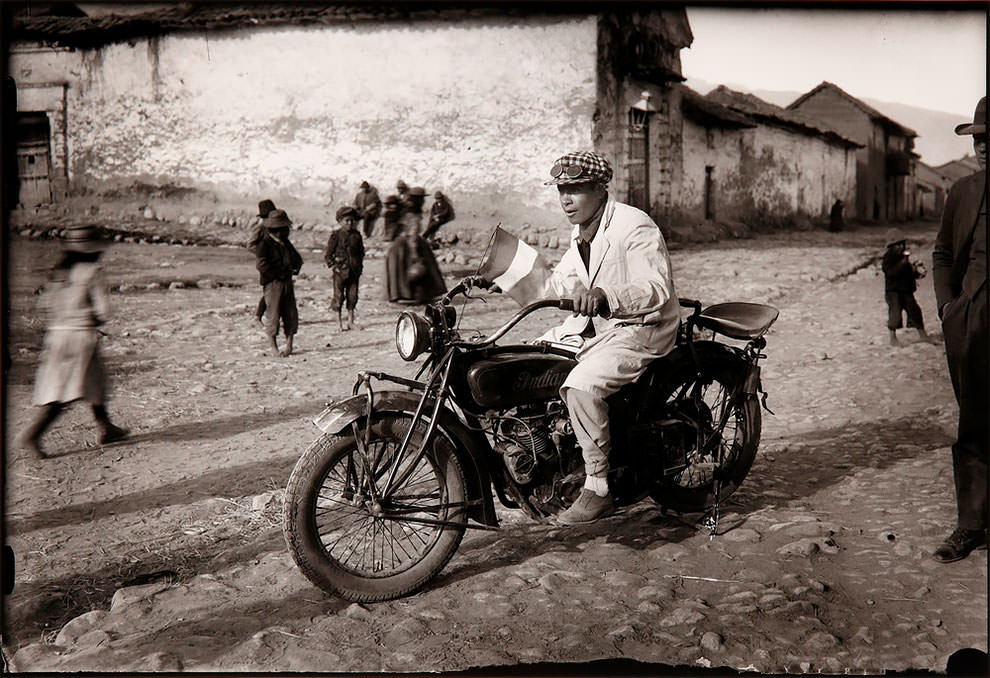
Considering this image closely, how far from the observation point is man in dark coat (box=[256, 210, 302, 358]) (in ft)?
10.8

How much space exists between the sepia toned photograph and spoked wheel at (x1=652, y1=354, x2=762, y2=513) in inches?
0.7

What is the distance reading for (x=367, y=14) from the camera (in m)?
3.11

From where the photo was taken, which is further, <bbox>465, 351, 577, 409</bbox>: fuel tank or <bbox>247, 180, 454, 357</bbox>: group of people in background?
<bbox>247, 180, 454, 357</bbox>: group of people in background

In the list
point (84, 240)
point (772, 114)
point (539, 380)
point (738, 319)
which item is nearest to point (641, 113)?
point (772, 114)

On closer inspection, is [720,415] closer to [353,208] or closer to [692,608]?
[692,608]

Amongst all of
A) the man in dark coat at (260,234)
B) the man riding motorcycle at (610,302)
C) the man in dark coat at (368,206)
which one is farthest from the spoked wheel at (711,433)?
the man in dark coat at (260,234)

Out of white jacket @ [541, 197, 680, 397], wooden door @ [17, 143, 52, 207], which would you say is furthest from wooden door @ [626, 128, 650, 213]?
wooden door @ [17, 143, 52, 207]

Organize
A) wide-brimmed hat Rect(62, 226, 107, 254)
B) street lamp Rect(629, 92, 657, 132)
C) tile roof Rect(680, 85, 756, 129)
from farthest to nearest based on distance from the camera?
street lamp Rect(629, 92, 657, 132) < tile roof Rect(680, 85, 756, 129) < wide-brimmed hat Rect(62, 226, 107, 254)

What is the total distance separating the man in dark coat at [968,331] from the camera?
9.19ft

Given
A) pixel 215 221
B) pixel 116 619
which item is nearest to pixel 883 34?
pixel 215 221

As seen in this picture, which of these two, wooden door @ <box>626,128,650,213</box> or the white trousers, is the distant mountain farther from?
the white trousers

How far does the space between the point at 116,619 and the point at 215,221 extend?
5.62 ft

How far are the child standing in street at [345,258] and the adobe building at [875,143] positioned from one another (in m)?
Answer: 2.02

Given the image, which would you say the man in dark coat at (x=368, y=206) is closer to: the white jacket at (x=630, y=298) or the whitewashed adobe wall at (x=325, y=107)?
the whitewashed adobe wall at (x=325, y=107)
